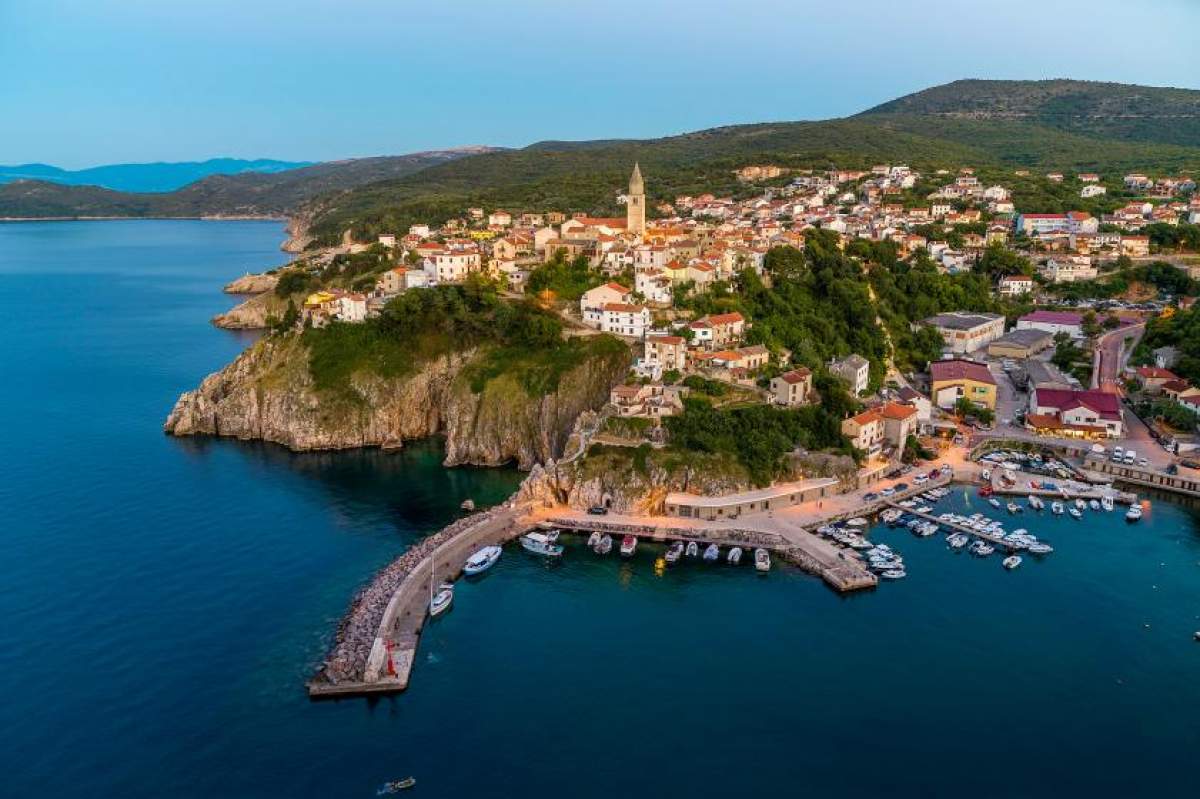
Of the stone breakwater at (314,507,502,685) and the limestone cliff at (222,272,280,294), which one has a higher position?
the limestone cliff at (222,272,280,294)

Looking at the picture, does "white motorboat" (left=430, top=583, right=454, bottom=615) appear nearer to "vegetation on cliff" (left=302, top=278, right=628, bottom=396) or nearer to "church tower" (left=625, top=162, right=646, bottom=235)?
"vegetation on cliff" (left=302, top=278, right=628, bottom=396)

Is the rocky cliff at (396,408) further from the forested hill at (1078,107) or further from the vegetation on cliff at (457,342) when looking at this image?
the forested hill at (1078,107)

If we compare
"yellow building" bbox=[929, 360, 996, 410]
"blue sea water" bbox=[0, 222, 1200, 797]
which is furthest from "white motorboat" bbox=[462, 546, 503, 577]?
"yellow building" bbox=[929, 360, 996, 410]

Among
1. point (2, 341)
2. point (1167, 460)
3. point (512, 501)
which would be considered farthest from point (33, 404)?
point (1167, 460)

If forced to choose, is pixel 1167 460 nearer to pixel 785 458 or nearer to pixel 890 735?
pixel 785 458

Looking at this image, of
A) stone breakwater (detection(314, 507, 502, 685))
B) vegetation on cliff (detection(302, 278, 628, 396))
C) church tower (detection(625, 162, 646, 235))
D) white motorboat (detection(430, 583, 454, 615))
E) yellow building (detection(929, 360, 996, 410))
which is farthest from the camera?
church tower (detection(625, 162, 646, 235))

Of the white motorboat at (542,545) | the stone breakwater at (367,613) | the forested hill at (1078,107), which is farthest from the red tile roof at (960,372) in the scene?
the forested hill at (1078,107)

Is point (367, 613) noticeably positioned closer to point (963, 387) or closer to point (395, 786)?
point (395, 786)

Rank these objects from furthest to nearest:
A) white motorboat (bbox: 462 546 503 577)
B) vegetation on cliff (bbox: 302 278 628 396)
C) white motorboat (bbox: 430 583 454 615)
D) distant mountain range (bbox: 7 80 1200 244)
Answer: distant mountain range (bbox: 7 80 1200 244) < vegetation on cliff (bbox: 302 278 628 396) < white motorboat (bbox: 462 546 503 577) < white motorboat (bbox: 430 583 454 615)
